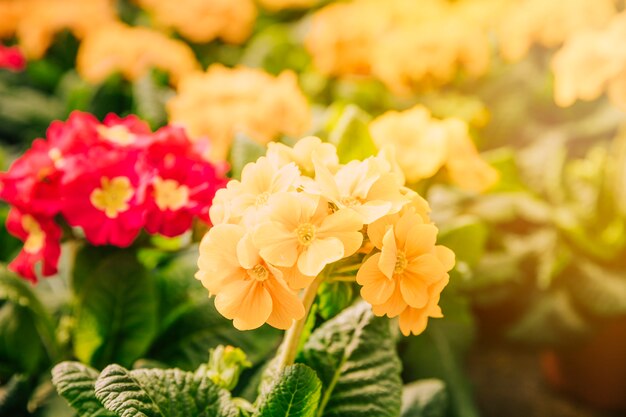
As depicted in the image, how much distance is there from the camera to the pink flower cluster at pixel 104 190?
87 cm

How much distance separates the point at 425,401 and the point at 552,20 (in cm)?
105

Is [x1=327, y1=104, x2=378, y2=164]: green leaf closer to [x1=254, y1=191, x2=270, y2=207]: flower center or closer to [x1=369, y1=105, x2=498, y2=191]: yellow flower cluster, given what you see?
[x1=369, y1=105, x2=498, y2=191]: yellow flower cluster

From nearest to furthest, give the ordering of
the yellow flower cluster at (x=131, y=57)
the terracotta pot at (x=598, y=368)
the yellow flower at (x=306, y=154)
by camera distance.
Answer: the yellow flower at (x=306, y=154) → the terracotta pot at (x=598, y=368) → the yellow flower cluster at (x=131, y=57)

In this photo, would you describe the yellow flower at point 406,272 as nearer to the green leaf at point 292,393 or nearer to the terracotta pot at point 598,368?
the green leaf at point 292,393

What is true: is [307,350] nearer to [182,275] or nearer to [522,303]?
[182,275]

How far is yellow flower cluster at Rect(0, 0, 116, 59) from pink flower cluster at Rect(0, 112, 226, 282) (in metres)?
1.08

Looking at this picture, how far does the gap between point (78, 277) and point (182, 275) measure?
0.16 meters

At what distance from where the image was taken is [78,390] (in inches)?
28.3

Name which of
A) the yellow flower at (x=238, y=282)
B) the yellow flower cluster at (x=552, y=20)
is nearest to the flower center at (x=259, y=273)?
the yellow flower at (x=238, y=282)

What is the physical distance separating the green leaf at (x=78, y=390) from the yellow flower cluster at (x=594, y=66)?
1.02 m

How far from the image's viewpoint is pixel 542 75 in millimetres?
1881

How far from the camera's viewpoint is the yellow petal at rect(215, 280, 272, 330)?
0.61 m

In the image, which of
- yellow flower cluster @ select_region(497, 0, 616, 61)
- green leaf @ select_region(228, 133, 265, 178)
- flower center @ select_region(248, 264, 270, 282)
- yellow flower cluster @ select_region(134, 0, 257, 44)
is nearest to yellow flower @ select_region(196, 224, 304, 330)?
flower center @ select_region(248, 264, 270, 282)

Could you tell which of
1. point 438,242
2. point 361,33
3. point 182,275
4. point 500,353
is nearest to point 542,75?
point 361,33
